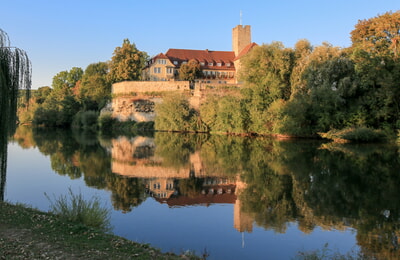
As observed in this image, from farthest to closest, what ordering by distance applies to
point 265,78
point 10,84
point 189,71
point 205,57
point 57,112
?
point 205,57 < point 57,112 < point 189,71 < point 265,78 < point 10,84

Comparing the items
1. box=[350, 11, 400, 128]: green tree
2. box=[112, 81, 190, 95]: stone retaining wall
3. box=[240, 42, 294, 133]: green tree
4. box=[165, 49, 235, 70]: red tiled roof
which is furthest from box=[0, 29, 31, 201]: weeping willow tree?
box=[165, 49, 235, 70]: red tiled roof

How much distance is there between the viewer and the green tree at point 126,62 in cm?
6500

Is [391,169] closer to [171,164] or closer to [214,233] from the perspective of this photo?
[171,164]

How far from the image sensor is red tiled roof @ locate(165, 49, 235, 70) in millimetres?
73494

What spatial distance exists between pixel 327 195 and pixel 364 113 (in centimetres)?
2670

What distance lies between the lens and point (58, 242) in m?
6.10

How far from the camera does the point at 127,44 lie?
65.3 metres

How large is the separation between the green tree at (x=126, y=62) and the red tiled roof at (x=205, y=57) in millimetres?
8648

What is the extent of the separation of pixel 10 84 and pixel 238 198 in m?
7.97

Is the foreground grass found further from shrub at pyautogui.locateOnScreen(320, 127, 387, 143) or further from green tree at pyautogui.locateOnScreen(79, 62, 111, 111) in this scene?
green tree at pyautogui.locateOnScreen(79, 62, 111, 111)

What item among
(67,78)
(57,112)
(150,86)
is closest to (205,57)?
(150,86)

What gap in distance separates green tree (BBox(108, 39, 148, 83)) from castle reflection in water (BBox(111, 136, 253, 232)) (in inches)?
1791

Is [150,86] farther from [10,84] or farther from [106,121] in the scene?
[10,84]

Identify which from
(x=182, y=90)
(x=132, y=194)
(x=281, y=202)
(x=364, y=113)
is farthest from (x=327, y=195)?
(x=182, y=90)
